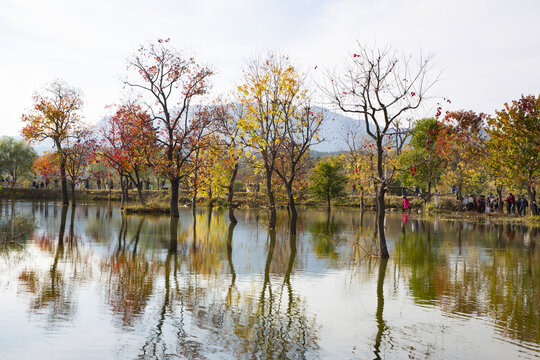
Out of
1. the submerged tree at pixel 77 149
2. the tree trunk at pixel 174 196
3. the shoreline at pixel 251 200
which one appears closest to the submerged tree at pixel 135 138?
the tree trunk at pixel 174 196

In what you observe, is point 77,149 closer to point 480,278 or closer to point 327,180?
point 327,180

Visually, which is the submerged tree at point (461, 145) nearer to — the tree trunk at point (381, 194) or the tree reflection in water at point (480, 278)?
the tree reflection in water at point (480, 278)

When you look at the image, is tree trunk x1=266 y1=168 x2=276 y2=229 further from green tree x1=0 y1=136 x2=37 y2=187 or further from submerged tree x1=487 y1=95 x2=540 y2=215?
green tree x1=0 y1=136 x2=37 y2=187

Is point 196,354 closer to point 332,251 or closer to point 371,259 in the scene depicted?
point 371,259

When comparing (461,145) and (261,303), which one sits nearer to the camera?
(261,303)

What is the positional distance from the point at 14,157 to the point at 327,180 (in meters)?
58.4

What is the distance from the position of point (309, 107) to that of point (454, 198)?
3469 centimetres

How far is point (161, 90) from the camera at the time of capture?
36.9m

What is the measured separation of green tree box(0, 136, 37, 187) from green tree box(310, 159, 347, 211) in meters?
55.3

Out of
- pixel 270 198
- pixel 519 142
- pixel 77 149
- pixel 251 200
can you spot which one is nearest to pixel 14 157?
pixel 77 149

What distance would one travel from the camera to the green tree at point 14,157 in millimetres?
82188

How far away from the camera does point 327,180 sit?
6128cm

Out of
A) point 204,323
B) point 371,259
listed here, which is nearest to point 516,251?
point 371,259

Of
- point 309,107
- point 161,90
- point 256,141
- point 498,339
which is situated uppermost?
point 161,90
